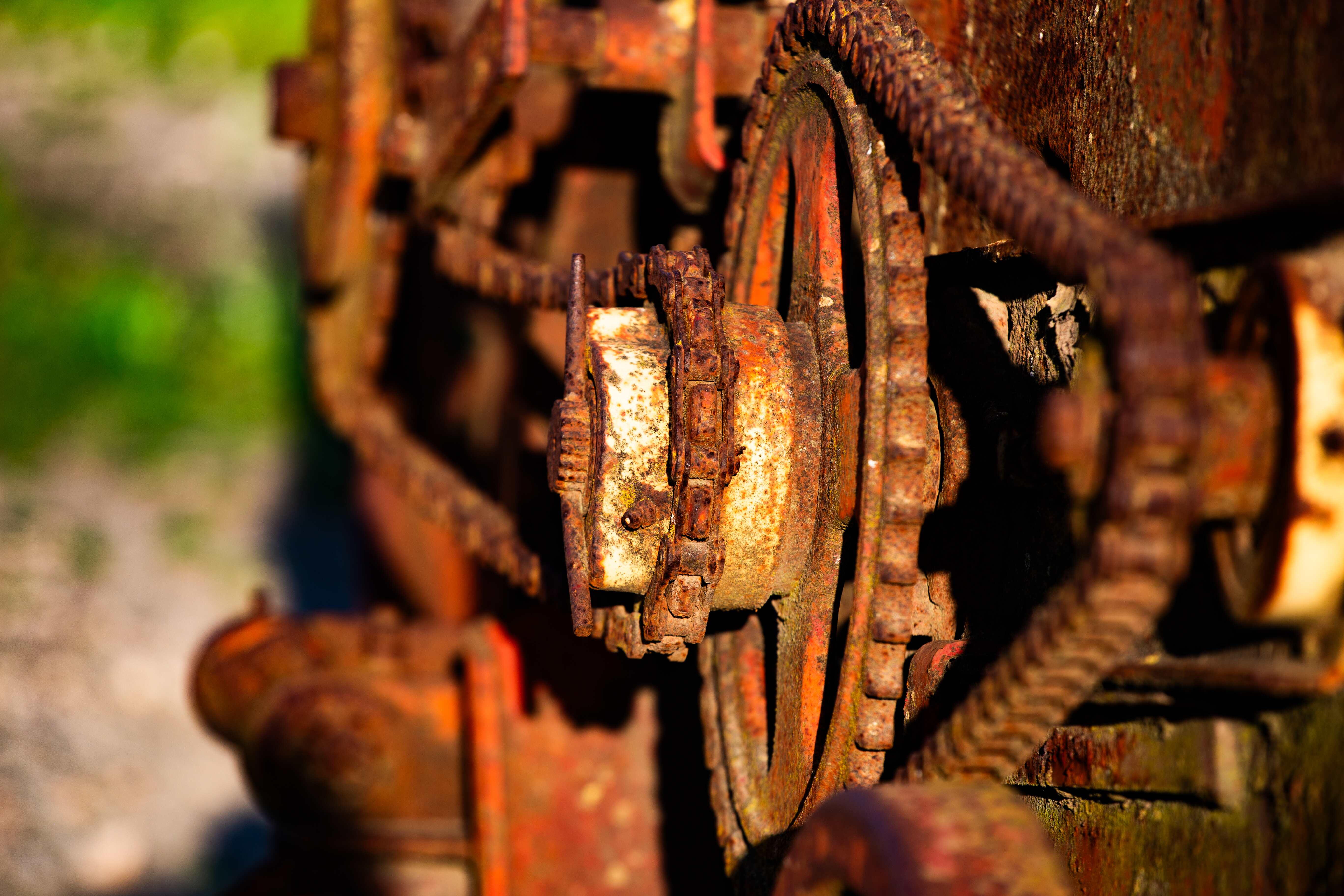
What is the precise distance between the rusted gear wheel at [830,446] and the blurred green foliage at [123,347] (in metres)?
3.86

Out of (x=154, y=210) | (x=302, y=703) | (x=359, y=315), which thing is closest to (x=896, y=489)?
(x=302, y=703)

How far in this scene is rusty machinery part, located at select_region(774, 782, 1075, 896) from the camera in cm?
90

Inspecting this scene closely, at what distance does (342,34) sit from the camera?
257 centimetres

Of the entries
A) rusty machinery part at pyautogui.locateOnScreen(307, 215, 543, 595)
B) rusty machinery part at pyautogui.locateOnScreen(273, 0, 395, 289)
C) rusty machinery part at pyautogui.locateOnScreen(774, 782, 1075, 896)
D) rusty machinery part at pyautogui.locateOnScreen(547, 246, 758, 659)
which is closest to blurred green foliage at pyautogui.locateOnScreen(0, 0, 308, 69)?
rusty machinery part at pyautogui.locateOnScreen(273, 0, 395, 289)

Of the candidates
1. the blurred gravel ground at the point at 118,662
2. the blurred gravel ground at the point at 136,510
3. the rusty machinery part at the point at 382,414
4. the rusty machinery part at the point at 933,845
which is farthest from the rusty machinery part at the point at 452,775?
the blurred gravel ground at the point at 136,510

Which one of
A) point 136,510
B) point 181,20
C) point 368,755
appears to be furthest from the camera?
point 181,20

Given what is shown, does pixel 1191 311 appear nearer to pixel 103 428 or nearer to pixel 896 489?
pixel 896 489

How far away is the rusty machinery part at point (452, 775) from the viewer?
2080 millimetres

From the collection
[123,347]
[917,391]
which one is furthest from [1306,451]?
[123,347]

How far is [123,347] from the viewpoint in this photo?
4.91 m

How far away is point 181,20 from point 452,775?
4493mm

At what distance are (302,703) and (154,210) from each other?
3.67 m

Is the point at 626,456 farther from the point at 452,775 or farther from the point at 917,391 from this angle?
the point at 452,775

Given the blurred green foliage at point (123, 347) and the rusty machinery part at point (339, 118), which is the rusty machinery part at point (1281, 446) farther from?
the blurred green foliage at point (123, 347)
